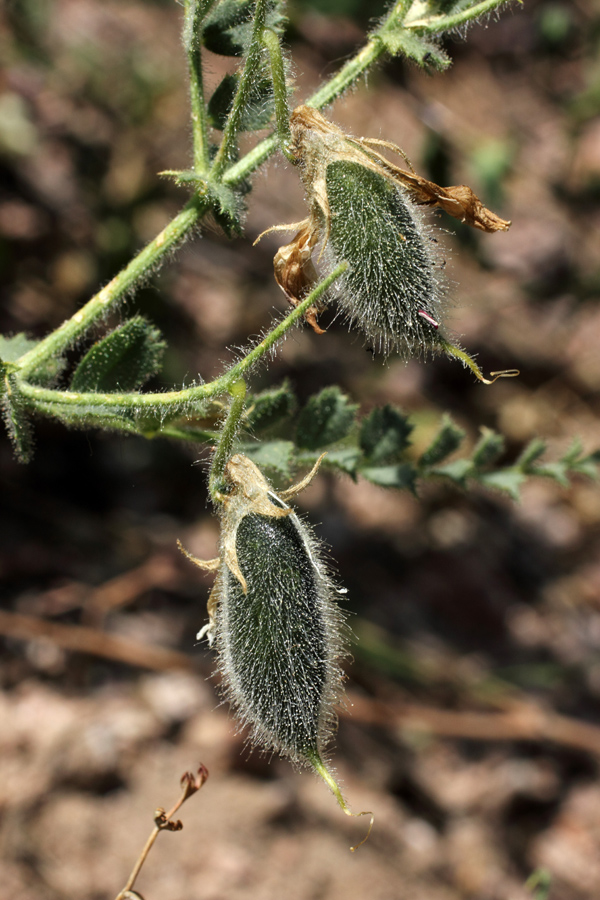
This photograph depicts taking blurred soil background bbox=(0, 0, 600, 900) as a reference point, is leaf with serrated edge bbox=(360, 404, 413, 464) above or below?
above

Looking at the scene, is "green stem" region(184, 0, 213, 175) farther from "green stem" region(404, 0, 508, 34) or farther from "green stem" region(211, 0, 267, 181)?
"green stem" region(404, 0, 508, 34)

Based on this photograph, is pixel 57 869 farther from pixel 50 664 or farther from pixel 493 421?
pixel 493 421

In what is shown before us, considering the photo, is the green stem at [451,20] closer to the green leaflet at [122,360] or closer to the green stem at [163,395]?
the green stem at [163,395]

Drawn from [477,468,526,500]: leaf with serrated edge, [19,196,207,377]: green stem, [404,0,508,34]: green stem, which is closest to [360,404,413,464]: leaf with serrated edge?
[477,468,526,500]: leaf with serrated edge

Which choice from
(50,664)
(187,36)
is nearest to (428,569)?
(50,664)

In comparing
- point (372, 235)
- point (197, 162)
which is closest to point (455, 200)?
point (372, 235)

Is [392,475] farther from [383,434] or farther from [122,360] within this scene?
[122,360]
